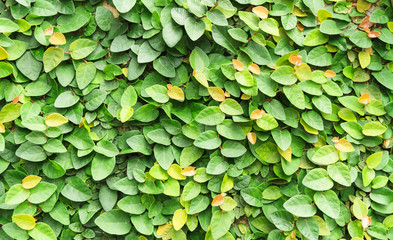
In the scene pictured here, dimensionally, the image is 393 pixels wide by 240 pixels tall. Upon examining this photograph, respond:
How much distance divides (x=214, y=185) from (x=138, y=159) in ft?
1.14

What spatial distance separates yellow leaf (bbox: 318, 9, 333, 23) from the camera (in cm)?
134

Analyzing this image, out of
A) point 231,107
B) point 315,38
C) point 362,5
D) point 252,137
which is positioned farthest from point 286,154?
point 362,5

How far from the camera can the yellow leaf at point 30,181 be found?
4.20 ft

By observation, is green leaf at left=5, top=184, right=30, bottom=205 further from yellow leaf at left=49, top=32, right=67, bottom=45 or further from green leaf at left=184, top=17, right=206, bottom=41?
green leaf at left=184, top=17, right=206, bottom=41

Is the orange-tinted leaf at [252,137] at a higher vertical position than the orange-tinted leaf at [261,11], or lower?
lower

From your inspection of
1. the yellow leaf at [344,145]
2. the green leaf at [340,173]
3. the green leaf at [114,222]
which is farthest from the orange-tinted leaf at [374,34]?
the green leaf at [114,222]

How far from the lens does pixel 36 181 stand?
4.24 feet

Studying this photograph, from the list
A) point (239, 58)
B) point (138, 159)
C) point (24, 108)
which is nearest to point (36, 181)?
point (24, 108)

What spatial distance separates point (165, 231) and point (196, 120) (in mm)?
504

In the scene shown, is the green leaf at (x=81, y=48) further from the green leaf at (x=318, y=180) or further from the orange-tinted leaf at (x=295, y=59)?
the green leaf at (x=318, y=180)

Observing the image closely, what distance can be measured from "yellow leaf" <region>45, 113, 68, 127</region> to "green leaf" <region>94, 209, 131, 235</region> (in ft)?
1.38

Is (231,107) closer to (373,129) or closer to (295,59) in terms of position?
(295,59)

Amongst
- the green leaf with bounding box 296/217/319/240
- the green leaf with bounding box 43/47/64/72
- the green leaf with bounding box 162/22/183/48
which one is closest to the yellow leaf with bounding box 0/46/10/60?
the green leaf with bounding box 43/47/64/72

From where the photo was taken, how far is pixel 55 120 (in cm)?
128
